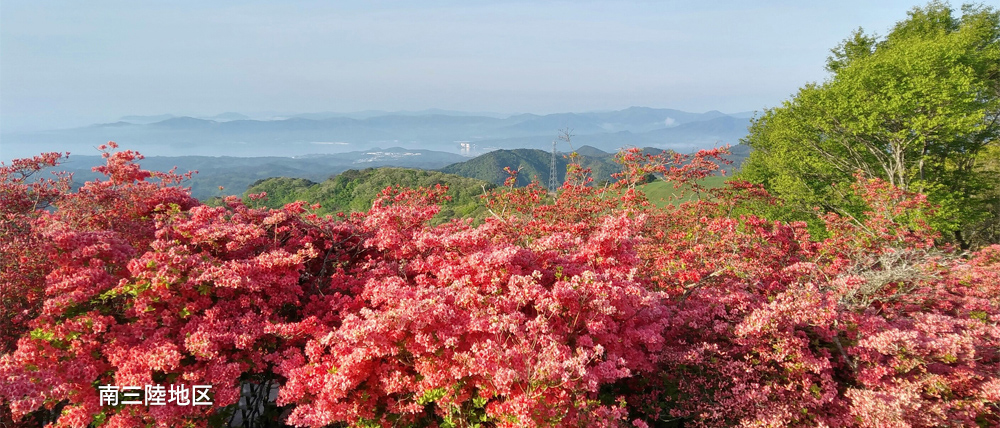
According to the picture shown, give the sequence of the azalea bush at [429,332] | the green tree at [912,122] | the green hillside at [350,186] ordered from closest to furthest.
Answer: the azalea bush at [429,332], the green tree at [912,122], the green hillside at [350,186]

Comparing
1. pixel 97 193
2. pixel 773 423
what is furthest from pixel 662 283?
pixel 97 193

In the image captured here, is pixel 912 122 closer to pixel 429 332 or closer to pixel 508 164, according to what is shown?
pixel 429 332

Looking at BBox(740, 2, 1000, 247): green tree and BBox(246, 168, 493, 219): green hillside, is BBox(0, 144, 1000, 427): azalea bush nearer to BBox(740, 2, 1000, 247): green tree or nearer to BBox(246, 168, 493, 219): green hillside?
BBox(740, 2, 1000, 247): green tree

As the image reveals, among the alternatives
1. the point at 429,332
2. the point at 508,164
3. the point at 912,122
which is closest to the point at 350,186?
the point at 912,122

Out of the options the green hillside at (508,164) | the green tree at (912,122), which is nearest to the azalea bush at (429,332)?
the green tree at (912,122)

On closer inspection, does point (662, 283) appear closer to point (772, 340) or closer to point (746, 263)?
point (746, 263)

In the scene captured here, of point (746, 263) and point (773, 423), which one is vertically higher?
point (746, 263)

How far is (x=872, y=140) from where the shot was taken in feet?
53.9

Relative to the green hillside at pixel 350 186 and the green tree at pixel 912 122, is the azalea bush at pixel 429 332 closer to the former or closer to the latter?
the green tree at pixel 912 122

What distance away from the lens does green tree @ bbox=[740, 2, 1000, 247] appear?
550 inches

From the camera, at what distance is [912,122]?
1447 centimetres

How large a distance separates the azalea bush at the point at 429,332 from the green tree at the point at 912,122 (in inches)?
441

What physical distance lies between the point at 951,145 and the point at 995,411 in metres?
16.5

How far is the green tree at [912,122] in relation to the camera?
13970 mm
